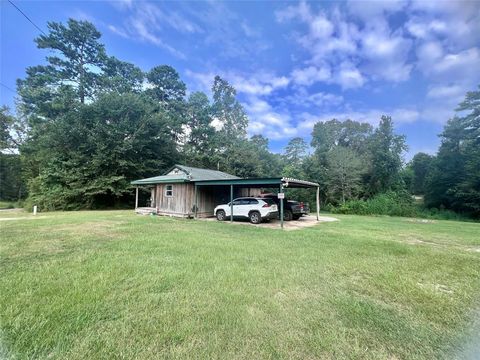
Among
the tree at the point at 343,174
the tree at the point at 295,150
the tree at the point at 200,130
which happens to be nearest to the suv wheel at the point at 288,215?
the tree at the point at 343,174

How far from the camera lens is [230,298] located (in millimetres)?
3410

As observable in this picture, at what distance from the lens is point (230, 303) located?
3262 mm

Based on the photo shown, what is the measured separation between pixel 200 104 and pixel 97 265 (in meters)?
34.3

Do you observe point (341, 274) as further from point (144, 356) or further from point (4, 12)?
point (4, 12)

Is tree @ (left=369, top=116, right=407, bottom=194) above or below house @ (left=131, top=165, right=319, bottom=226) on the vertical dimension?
above

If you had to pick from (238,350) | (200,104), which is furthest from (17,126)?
(238,350)

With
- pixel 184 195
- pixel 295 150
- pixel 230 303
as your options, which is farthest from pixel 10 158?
pixel 230 303

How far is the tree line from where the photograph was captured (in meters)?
22.4

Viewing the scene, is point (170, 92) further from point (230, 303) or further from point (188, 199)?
point (230, 303)

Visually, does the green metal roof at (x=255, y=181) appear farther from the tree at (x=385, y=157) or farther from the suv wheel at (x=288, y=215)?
the tree at (x=385, y=157)

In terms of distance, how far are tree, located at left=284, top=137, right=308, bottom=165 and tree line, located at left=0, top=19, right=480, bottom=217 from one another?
8.26 feet

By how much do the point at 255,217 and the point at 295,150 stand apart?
94.7 feet

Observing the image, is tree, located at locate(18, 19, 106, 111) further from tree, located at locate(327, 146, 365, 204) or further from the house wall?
tree, located at locate(327, 146, 365, 204)

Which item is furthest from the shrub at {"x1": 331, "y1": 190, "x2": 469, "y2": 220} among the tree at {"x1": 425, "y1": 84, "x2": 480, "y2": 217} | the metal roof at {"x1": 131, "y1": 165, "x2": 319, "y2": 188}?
the metal roof at {"x1": 131, "y1": 165, "x2": 319, "y2": 188}
